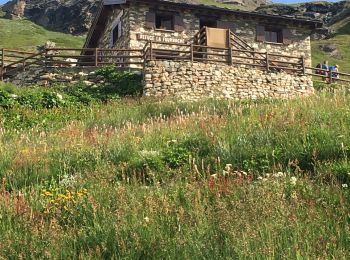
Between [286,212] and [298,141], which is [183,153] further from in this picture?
[286,212]

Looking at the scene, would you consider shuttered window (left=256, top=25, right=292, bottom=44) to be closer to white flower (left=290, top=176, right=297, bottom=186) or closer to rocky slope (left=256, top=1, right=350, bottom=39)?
white flower (left=290, top=176, right=297, bottom=186)

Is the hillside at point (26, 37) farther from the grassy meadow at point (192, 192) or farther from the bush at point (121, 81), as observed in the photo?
the grassy meadow at point (192, 192)

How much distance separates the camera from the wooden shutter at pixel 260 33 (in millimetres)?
30128

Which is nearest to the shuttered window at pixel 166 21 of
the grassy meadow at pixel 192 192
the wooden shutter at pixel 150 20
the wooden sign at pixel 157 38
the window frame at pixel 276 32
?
the wooden shutter at pixel 150 20

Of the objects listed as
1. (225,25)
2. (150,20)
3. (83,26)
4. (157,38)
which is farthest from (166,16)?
(83,26)

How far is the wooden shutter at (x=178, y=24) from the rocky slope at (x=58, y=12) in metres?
63.8

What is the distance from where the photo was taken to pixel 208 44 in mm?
26828

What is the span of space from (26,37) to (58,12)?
21.8 meters

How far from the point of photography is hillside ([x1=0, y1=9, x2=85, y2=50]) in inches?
2778

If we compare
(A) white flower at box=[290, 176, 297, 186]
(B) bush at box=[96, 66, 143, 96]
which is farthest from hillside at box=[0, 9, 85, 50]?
(A) white flower at box=[290, 176, 297, 186]

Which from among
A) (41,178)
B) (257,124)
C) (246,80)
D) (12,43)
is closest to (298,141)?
(257,124)

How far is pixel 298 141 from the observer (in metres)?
7.23

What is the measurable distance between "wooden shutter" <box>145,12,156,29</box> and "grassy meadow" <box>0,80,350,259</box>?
18.7m

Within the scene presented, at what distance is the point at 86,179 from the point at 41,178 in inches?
48.5
